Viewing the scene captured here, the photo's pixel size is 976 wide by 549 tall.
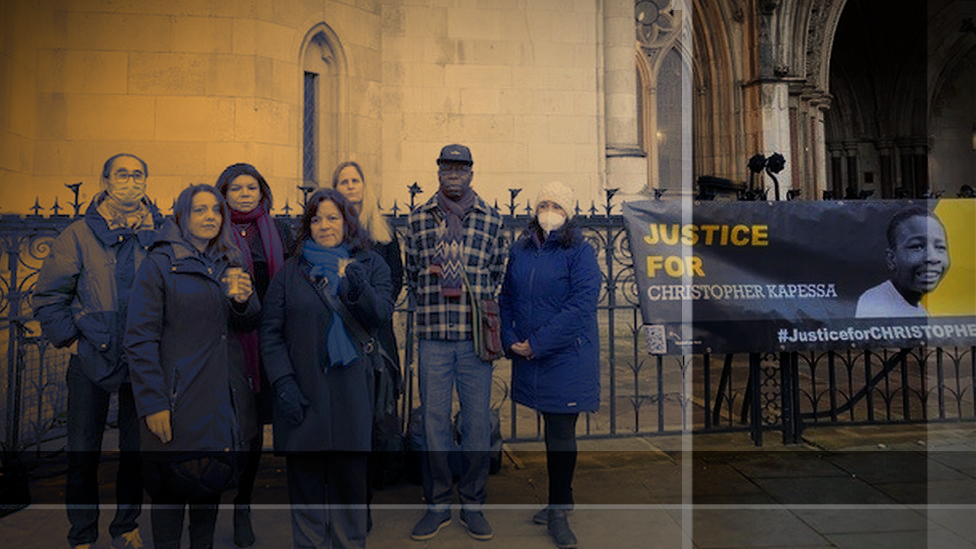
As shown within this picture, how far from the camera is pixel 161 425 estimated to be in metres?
3.42

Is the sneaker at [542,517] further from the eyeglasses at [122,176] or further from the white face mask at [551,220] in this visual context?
the eyeglasses at [122,176]

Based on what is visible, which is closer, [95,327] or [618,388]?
[95,327]

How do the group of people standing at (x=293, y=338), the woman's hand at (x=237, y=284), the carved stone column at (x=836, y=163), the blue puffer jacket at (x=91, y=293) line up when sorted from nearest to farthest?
the group of people standing at (x=293, y=338) < the woman's hand at (x=237, y=284) < the blue puffer jacket at (x=91, y=293) < the carved stone column at (x=836, y=163)

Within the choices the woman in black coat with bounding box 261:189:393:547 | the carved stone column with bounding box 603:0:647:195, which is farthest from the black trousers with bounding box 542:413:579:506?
the carved stone column with bounding box 603:0:647:195

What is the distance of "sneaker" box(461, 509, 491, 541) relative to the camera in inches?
170

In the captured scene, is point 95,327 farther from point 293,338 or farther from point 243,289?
point 293,338

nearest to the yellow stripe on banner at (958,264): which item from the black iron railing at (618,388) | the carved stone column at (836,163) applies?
the black iron railing at (618,388)

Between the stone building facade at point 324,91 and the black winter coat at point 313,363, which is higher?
the stone building facade at point 324,91

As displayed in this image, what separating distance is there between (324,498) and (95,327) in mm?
1608

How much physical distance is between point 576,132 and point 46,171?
→ 24.2 ft

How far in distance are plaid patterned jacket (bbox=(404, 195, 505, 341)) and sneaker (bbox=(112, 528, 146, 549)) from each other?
6.65 ft

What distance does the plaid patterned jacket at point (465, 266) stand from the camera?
4473 mm

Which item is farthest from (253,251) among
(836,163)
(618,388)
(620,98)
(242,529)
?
(836,163)

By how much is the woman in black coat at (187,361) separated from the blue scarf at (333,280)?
1.22 feet
